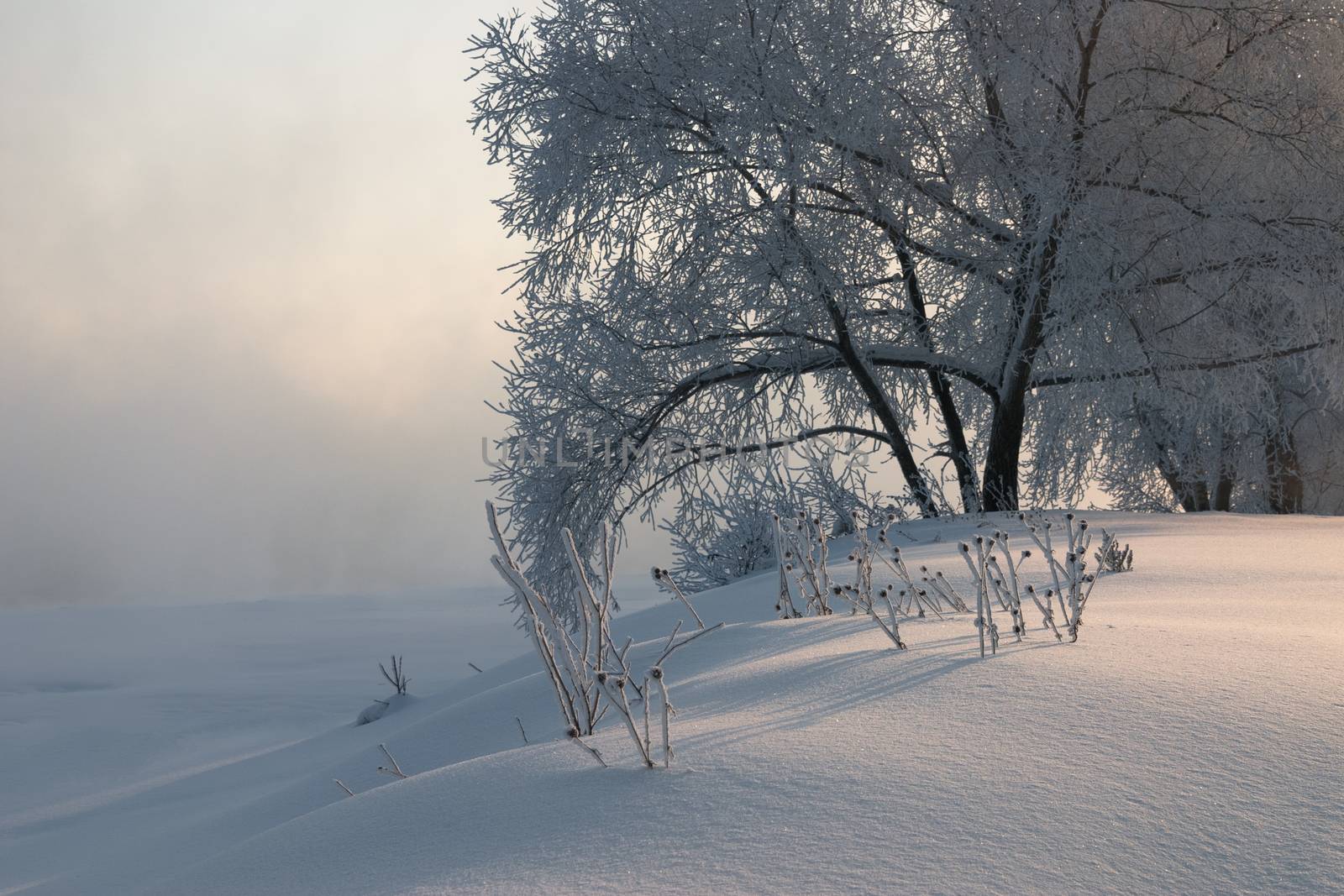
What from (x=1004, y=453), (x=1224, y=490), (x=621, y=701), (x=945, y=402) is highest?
(x=945, y=402)

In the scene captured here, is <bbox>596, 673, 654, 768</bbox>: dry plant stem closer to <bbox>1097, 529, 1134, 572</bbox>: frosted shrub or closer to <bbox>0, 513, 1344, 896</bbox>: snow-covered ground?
<bbox>0, 513, 1344, 896</bbox>: snow-covered ground

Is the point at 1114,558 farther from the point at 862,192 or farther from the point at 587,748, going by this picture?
the point at 862,192

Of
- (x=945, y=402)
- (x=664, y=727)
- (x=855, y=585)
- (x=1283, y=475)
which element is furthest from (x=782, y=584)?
(x=1283, y=475)

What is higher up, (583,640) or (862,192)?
(862,192)

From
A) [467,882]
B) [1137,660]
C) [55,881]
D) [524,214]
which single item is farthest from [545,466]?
[467,882]

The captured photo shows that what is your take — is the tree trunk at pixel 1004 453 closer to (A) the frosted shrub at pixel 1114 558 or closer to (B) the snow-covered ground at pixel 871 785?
(A) the frosted shrub at pixel 1114 558

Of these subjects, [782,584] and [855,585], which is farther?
[782,584]

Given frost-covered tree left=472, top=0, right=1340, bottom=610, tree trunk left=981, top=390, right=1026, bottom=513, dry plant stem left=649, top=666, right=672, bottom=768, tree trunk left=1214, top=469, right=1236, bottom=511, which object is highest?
frost-covered tree left=472, top=0, right=1340, bottom=610

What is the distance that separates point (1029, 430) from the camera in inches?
510

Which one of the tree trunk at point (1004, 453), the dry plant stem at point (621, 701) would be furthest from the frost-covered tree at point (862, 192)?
the dry plant stem at point (621, 701)

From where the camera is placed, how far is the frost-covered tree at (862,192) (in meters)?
8.34

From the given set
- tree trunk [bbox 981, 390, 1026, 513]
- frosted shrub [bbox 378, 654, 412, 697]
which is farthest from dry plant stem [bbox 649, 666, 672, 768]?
tree trunk [bbox 981, 390, 1026, 513]

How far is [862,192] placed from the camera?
917cm

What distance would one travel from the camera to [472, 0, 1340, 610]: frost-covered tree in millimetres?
8344
